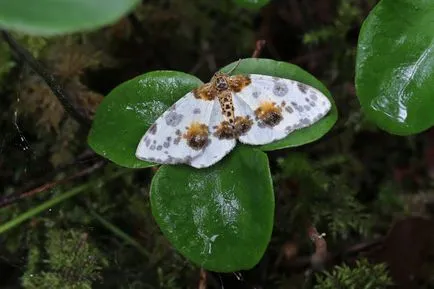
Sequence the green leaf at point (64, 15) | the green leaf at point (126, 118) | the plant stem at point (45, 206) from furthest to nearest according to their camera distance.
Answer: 1. the plant stem at point (45, 206)
2. the green leaf at point (126, 118)
3. the green leaf at point (64, 15)

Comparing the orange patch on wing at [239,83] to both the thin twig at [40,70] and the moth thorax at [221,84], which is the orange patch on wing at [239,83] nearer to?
the moth thorax at [221,84]

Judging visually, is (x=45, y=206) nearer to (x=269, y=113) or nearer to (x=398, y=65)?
(x=269, y=113)

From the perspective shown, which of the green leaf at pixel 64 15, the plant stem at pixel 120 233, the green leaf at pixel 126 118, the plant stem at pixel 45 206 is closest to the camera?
the green leaf at pixel 64 15

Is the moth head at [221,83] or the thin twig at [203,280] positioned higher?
the moth head at [221,83]

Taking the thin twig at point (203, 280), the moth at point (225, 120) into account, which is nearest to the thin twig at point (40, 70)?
the moth at point (225, 120)

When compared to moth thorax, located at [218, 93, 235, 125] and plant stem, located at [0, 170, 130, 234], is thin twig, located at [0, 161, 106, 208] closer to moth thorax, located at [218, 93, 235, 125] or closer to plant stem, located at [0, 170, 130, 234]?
plant stem, located at [0, 170, 130, 234]

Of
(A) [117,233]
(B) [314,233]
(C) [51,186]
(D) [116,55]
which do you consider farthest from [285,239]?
(D) [116,55]

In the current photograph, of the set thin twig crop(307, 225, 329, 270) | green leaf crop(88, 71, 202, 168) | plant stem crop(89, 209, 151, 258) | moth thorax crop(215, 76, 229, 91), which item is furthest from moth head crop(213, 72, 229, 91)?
plant stem crop(89, 209, 151, 258)
